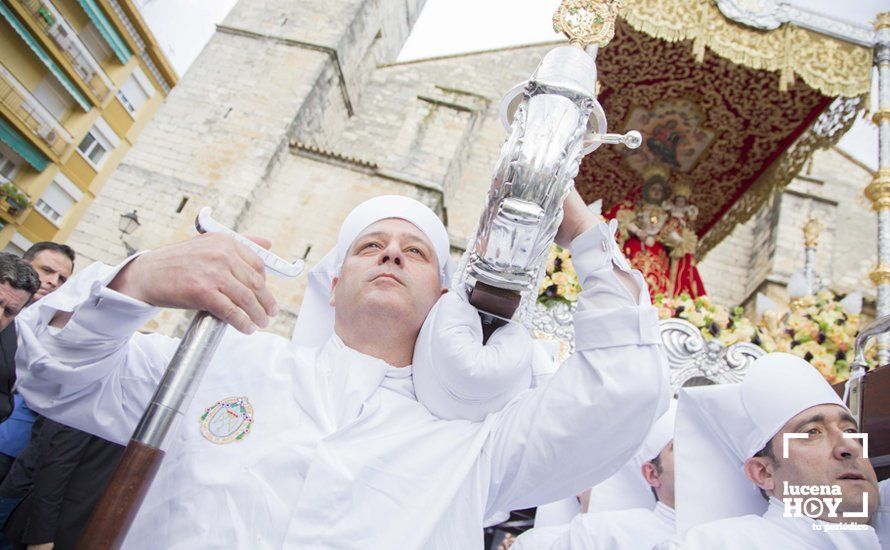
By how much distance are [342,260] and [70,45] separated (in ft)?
70.4

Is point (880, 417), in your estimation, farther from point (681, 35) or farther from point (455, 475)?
point (681, 35)

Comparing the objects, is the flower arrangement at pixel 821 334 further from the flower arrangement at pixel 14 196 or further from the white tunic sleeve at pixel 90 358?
the flower arrangement at pixel 14 196

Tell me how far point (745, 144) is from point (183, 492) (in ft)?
24.7

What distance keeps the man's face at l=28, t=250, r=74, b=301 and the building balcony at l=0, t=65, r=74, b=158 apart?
16179mm

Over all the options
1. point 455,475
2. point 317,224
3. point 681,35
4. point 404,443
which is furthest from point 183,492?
point 317,224

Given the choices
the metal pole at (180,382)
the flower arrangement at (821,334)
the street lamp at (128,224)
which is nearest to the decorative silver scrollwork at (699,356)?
the flower arrangement at (821,334)

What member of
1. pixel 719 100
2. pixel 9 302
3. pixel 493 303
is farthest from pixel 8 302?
pixel 719 100

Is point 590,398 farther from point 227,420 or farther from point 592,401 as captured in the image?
point 227,420

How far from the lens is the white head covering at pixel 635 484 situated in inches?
112

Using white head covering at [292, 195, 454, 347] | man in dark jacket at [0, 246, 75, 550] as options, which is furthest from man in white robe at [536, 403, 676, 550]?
man in dark jacket at [0, 246, 75, 550]

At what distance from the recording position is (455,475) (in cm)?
142

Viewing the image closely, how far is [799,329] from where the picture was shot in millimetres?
5270

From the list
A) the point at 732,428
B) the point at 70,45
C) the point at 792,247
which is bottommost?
the point at 732,428

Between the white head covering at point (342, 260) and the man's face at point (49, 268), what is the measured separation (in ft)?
9.76
